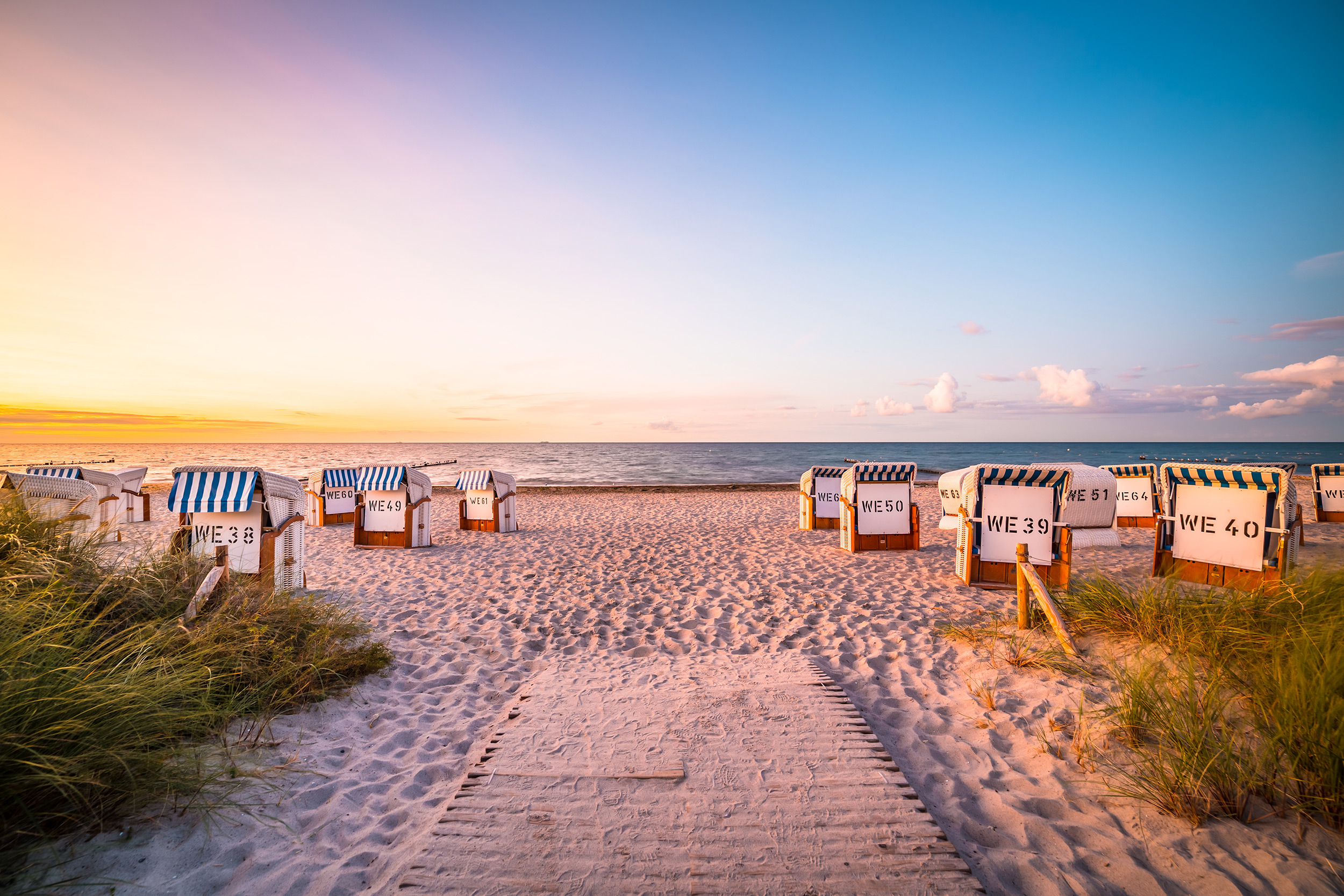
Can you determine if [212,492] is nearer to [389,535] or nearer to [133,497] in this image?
[389,535]

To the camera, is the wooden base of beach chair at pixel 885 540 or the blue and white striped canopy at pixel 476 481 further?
the blue and white striped canopy at pixel 476 481

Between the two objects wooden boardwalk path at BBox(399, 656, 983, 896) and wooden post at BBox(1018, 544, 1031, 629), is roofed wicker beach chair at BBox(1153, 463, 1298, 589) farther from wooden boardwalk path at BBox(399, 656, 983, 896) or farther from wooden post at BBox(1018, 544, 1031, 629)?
wooden boardwalk path at BBox(399, 656, 983, 896)

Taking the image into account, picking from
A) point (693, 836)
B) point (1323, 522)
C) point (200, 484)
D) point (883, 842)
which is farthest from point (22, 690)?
point (1323, 522)

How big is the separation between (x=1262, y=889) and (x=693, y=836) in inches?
95.6

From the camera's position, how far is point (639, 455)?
71938 millimetres

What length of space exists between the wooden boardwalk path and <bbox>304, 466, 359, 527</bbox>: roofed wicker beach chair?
450 inches

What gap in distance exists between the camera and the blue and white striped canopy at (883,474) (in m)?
9.69

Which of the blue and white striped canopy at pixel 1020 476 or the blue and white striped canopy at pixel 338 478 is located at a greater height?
the blue and white striped canopy at pixel 1020 476

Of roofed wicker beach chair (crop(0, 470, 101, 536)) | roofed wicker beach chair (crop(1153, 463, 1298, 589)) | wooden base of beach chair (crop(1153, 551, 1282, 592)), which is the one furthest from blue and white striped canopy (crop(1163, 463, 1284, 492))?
roofed wicker beach chair (crop(0, 470, 101, 536))

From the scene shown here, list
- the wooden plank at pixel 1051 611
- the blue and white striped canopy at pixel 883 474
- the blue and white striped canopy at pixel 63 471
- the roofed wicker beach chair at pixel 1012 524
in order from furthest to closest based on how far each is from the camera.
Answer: the blue and white striped canopy at pixel 63 471
the blue and white striped canopy at pixel 883 474
the roofed wicker beach chair at pixel 1012 524
the wooden plank at pixel 1051 611

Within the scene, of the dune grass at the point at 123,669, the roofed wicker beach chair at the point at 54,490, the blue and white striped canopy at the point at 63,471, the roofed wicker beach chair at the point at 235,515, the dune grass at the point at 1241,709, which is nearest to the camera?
the dune grass at the point at 123,669

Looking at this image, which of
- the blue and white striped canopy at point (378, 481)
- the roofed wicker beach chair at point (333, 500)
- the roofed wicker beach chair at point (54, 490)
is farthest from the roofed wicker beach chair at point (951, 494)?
the roofed wicker beach chair at point (333, 500)

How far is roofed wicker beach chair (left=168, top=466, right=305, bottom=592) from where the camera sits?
6.19 metres

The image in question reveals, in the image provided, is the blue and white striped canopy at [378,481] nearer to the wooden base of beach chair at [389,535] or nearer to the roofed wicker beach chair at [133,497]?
the wooden base of beach chair at [389,535]
